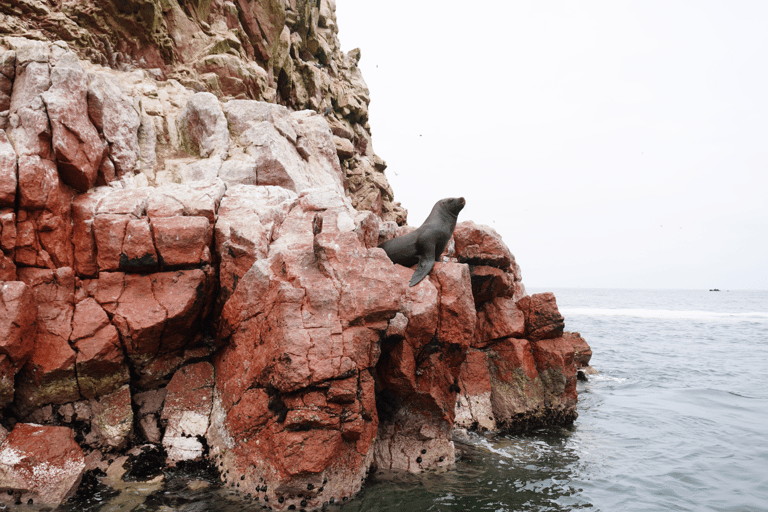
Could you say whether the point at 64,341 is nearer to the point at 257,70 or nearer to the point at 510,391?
the point at 510,391

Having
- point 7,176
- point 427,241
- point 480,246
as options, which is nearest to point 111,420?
point 7,176

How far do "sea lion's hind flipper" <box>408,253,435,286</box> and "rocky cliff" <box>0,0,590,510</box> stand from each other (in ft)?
0.50

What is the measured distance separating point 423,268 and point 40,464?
5958 millimetres

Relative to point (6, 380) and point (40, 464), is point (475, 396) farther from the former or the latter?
point (6, 380)

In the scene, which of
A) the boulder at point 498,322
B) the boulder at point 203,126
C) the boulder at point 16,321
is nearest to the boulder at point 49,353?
the boulder at point 16,321

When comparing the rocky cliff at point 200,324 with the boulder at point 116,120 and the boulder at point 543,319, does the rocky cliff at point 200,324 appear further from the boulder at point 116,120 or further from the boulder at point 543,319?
the boulder at point 543,319

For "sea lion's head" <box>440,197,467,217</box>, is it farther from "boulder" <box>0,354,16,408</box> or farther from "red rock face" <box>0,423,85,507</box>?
"boulder" <box>0,354,16,408</box>

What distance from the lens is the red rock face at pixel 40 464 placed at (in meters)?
4.88

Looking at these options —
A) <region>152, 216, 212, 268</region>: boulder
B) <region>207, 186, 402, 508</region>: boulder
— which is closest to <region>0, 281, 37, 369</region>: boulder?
<region>152, 216, 212, 268</region>: boulder

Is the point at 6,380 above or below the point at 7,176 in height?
below

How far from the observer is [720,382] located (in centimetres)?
1529

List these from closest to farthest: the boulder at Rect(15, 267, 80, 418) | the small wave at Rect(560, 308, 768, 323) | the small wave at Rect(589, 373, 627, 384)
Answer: the boulder at Rect(15, 267, 80, 418)
the small wave at Rect(589, 373, 627, 384)
the small wave at Rect(560, 308, 768, 323)

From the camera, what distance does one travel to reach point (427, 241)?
25.6 feet

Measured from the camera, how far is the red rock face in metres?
4.88
